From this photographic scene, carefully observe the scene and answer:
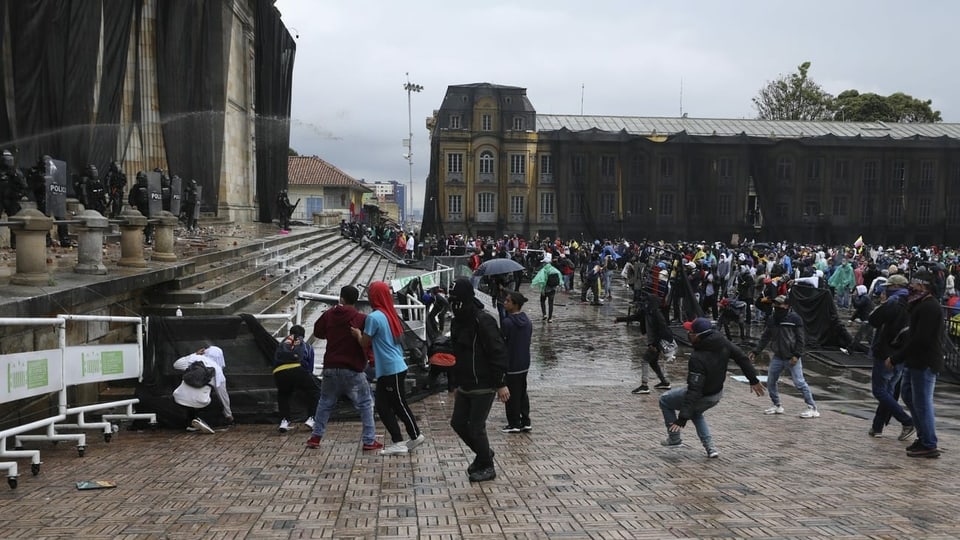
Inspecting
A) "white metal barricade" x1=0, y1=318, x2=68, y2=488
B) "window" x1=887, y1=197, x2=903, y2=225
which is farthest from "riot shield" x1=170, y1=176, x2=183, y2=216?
"window" x1=887, y1=197, x2=903, y2=225

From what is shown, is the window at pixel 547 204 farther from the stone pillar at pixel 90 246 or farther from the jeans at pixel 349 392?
the jeans at pixel 349 392

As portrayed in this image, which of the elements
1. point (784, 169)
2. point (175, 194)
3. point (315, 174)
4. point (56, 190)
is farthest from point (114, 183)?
point (784, 169)

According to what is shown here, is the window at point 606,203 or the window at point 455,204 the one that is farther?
the window at point 455,204

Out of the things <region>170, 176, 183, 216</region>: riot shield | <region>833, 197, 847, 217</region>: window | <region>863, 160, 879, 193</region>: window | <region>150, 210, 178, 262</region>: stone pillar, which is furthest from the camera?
<region>833, 197, 847, 217</region>: window

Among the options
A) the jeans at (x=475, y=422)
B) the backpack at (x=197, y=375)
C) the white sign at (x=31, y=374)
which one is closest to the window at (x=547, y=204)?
the backpack at (x=197, y=375)

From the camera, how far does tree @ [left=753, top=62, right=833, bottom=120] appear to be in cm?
6756

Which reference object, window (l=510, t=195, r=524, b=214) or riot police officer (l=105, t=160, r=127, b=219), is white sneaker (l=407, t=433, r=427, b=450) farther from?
window (l=510, t=195, r=524, b=214)

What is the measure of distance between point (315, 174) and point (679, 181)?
2882cm

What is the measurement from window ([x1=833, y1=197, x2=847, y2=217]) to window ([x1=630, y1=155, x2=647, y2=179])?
15.1 meters

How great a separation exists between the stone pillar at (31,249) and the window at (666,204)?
50.9m

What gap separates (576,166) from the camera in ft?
182

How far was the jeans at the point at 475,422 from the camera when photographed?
6.15 metres

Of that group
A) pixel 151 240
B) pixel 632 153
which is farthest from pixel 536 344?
pixel 632 153

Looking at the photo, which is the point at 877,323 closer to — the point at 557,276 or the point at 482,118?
the point at 557,276
